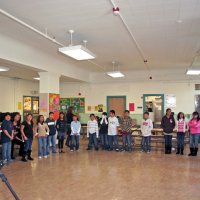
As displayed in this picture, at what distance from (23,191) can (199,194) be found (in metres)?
2.99

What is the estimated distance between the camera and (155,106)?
1191 centimetres

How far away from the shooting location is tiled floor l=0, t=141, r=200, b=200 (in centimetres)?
420

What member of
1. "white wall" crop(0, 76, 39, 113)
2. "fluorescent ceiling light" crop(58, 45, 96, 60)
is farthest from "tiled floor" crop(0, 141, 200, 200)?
"white wall" crop(0, 76, 39, 113)

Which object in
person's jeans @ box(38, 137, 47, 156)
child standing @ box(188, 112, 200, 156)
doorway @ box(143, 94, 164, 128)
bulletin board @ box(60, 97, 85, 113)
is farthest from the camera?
bulletin board @ box(60, 97, 85, 113)

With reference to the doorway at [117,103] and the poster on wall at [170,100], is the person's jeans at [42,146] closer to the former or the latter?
the doorway at [117,103]

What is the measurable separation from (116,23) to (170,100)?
7190 mm

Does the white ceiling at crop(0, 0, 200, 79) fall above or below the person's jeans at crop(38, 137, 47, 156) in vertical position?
above

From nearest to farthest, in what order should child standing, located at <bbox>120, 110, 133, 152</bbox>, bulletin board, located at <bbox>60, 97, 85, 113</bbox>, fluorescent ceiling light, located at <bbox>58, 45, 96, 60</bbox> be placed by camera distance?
fluorescent ceiling light, located at <bbox>58, 45, 96, 60</bbox>, child standing, located at <bbox>120, 110, 133, 152</bbox>, bulletin board, located at <bbox>60, 97, 85, 113</bbox>

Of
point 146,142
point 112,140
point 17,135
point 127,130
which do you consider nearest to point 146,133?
point 146,142

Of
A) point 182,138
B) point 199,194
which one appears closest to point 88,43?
point 182,138

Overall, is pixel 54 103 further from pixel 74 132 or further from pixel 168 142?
pixel 168 142

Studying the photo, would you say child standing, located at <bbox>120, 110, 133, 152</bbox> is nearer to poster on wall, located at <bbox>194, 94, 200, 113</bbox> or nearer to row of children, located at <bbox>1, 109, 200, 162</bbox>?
row of children, located at <bbox>1, 109, 200, 162</bbox>

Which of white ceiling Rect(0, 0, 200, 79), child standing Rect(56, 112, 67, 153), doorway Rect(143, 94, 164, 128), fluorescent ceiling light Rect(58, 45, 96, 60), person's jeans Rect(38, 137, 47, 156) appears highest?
white ceiling Rect(0, 0, 200, 79)

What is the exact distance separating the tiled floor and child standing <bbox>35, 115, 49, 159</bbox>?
0.36m
